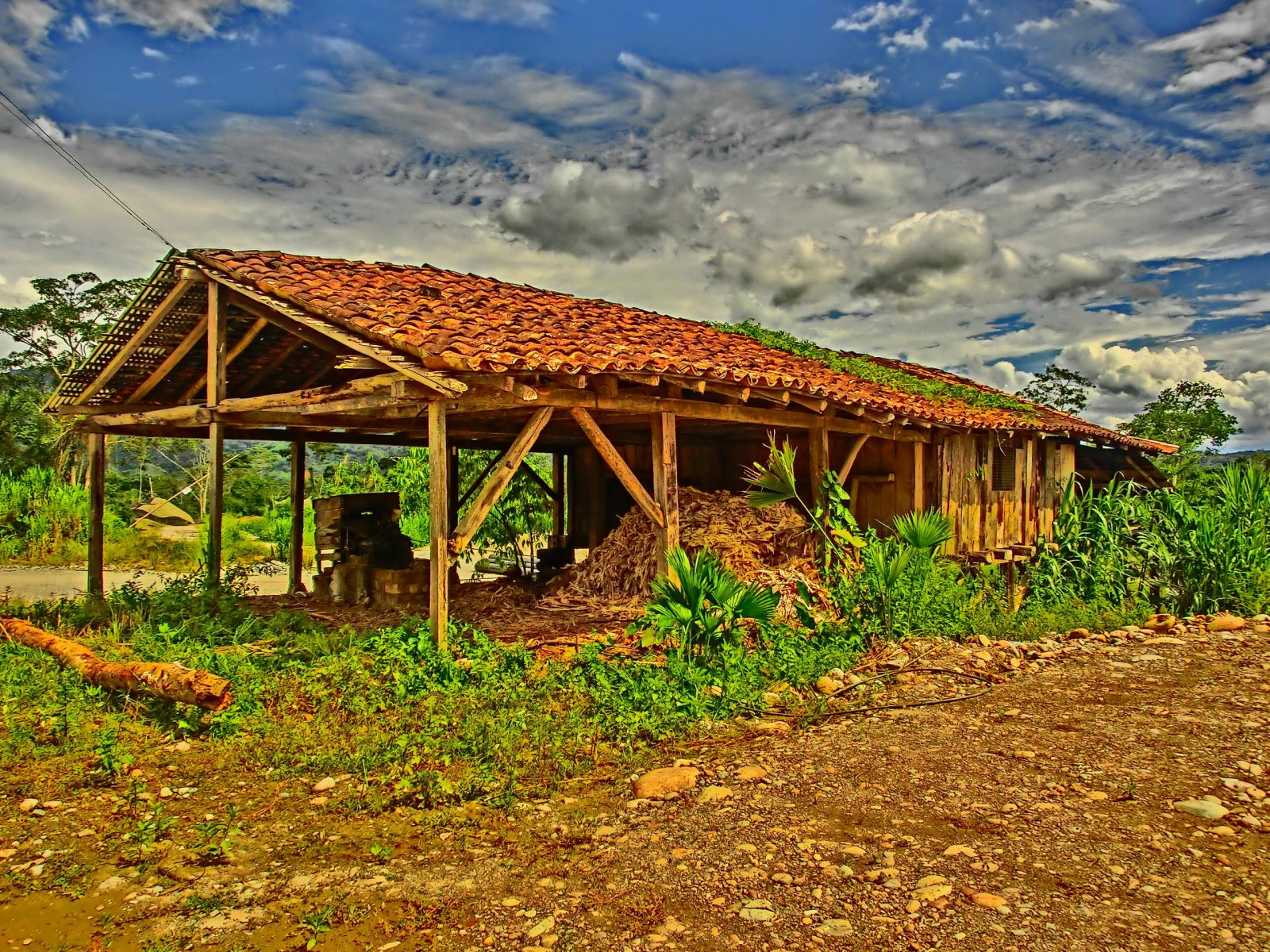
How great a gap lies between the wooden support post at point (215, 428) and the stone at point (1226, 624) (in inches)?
393

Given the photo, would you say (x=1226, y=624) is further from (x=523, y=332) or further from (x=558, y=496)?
(x=558, y=496)

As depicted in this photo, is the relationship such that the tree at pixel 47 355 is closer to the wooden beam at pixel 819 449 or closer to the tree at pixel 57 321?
the tree at pixel 57 321

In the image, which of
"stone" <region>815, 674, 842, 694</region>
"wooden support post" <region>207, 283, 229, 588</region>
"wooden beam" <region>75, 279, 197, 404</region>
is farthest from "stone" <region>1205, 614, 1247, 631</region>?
"wooden beam" <region>75, 279, 197, 404</region>

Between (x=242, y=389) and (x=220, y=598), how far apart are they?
436cm

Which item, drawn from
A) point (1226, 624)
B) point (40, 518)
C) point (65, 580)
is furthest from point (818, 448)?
point (40, 518)

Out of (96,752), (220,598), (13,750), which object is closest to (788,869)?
(96,752)

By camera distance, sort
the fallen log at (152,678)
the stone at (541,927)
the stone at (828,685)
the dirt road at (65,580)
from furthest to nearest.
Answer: the dirt road at (65,580), the stone at (828,685), the fallen log at (152,678), the stone at (541,927)

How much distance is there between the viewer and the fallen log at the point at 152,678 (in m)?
5.75

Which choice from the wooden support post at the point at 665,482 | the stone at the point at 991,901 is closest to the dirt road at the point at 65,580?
the wooden support post at the point at 665,482

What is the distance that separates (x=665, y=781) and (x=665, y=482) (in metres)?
4.02

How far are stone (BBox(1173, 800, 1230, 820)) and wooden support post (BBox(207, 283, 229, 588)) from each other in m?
8.56

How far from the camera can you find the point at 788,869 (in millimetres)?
3693

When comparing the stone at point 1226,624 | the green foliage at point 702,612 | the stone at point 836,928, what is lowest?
the stone at point 836,928

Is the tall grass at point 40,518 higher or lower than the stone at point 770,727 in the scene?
higher
